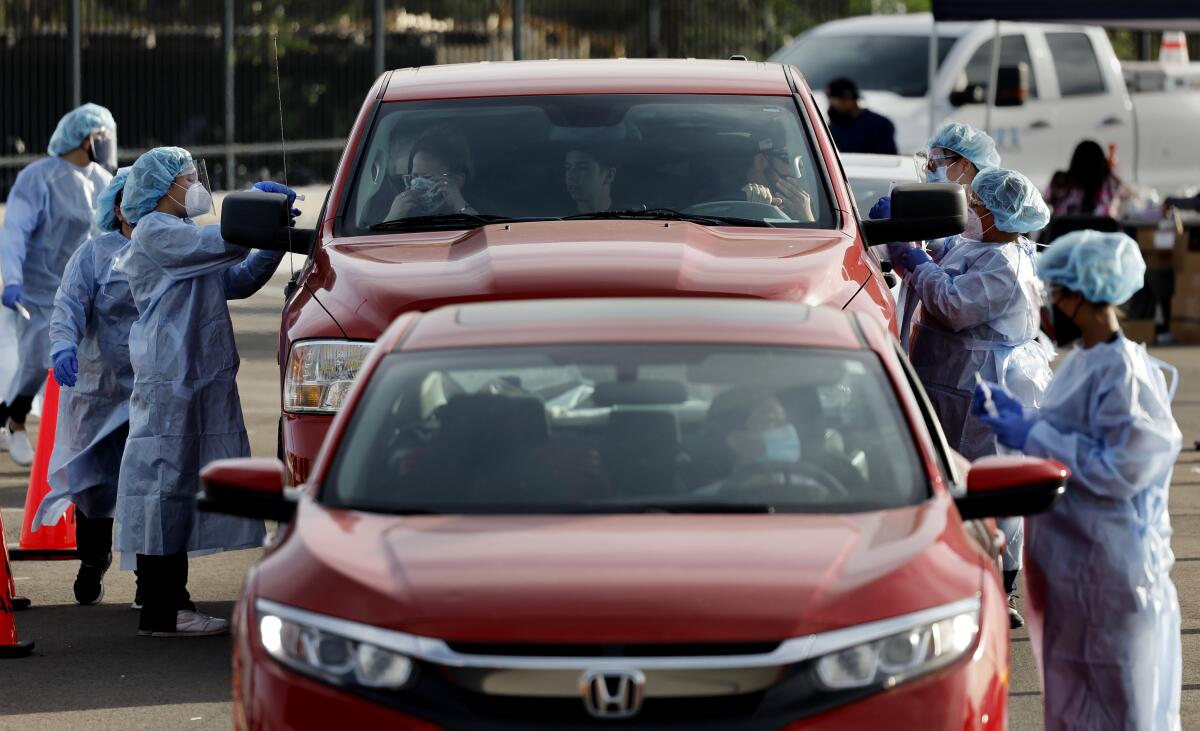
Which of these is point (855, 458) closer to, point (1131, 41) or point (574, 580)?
point (574, 580)

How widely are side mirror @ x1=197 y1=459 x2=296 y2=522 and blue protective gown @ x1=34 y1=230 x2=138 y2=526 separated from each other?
3.51 m

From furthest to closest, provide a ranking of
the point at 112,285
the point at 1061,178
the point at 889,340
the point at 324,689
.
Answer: the point at 1061,178, the point at 112,285, the point at 889,340, the point at 324,689

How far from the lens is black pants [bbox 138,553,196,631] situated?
26.2 feet

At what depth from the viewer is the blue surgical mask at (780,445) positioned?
4.93m

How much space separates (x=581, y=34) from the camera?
2805 cm

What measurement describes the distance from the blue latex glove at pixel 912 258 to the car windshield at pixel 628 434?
112 inches

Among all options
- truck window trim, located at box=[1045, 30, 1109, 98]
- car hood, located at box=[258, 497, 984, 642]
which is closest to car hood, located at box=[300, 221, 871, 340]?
car hood, located at box=[258, 497, 984, 642]

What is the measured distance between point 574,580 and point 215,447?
3843mm

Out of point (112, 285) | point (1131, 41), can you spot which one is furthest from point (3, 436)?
point (1131, 41)

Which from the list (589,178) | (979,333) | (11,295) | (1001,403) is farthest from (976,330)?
(11,295)

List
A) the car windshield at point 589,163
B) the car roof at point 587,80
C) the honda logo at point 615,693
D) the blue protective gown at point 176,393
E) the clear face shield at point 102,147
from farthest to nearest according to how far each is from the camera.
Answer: the clear face shield at point 102,147
the car roof at point 587,80
the blue protective gown at point 176,393
the car windshield at point 589,163
the honda logo at point 615,693

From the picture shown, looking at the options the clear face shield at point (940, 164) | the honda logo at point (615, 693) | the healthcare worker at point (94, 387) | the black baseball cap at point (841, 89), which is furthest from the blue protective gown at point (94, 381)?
the black baseball cap at point (841, 89)

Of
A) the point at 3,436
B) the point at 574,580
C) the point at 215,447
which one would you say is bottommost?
the point at 3,436

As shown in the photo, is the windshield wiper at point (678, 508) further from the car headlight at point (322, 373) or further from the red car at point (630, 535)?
the car headlight at point (322, 373)
